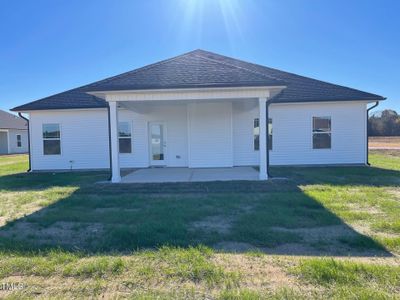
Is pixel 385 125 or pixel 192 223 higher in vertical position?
pixel 385 125

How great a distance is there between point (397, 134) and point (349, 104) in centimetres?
3721

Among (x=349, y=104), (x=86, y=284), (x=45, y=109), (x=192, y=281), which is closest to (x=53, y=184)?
(x=45, y=109)

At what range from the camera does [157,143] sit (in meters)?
13.9

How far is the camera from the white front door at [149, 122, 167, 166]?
45.2 feet

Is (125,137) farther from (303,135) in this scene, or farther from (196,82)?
(303,135)

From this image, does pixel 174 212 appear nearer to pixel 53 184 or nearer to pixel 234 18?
pixel 53 184

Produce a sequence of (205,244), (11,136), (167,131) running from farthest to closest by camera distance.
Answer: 1. (11,136)
2. (167,131)
3. (205,244)

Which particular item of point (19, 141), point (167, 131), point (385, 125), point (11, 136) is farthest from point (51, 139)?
point (385, 125)

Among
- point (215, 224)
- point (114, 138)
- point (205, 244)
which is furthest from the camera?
point (114, 138)

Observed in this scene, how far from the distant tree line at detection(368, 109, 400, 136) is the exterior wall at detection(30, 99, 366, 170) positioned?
34728mm

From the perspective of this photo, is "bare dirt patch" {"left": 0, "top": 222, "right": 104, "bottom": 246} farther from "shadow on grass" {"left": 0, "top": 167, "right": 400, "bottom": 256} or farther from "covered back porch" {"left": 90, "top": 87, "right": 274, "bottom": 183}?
"covered back porch" {"left": 90, "top": 87, "right": 274, "bottom": 183}

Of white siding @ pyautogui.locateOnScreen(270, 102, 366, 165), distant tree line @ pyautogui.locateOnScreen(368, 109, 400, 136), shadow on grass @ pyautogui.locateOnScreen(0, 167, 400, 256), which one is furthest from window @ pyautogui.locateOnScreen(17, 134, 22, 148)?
distant tree line @ pyautogui.locateOnScreen(368, 109, 400, 136)

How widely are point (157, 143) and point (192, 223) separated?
29.8ft

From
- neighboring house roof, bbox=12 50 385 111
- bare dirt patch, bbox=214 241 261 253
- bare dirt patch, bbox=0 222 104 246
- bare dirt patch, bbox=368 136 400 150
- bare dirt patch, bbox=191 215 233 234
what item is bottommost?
bare dirt patch, bbox=214 241 261 253
